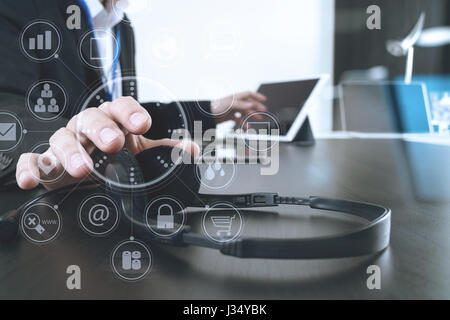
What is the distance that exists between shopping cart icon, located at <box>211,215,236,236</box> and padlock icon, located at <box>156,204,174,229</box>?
27mm

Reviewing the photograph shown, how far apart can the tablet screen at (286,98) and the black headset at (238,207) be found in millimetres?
132

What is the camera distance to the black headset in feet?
0.55

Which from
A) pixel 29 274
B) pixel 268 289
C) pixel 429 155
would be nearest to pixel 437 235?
pixel 268 289

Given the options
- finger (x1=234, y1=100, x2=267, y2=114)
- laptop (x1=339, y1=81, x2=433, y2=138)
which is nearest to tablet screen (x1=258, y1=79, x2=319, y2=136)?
finger (x1=234, y1=100, x2=267, y2=114)

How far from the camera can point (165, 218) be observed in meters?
0.21

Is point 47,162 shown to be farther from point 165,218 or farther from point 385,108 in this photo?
point 385,108

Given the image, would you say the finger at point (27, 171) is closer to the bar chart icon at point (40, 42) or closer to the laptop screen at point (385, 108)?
the bar chart icon at point (40, 42)

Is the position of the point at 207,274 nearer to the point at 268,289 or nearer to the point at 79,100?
the point at 268,289

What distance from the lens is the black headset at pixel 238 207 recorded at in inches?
6.6

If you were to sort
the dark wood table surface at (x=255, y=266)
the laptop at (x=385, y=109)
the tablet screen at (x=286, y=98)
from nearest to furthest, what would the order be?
the dark wood table surface at (x=255, y=266)
the tablet screen at (x=286, y=98)
the laptop at (x=385, y=109)

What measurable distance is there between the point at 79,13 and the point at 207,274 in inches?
7.6

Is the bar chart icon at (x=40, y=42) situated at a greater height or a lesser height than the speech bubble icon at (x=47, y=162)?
greater

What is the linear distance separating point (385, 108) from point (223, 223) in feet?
2.37

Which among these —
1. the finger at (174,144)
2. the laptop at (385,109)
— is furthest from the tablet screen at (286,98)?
the laptop at (385,109)
